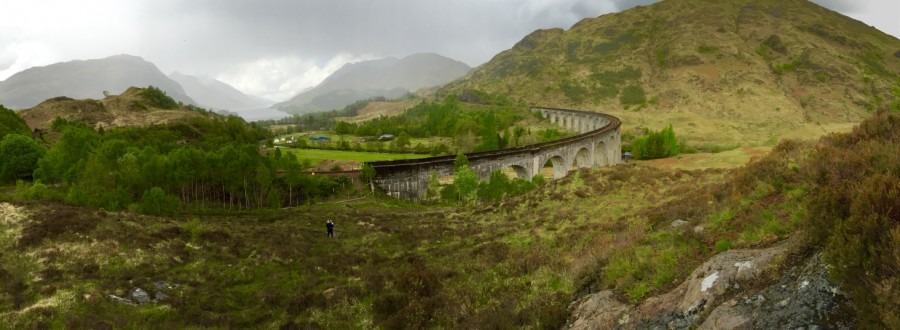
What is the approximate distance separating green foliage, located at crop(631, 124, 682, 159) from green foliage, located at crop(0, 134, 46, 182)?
99455mm

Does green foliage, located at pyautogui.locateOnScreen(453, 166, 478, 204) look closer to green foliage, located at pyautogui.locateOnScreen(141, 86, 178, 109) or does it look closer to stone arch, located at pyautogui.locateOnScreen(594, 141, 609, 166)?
stone arch, located at pyautogui.locateOnScreen(594, 141, 609, 166)

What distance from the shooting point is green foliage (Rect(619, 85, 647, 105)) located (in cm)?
16850

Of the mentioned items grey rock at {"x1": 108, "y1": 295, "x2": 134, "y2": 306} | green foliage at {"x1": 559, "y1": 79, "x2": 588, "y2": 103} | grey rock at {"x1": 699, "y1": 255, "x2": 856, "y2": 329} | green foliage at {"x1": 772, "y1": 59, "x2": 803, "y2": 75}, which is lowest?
grey rock at {"x1": 108, "y1": 295, "x2": 134, "y2": 306}

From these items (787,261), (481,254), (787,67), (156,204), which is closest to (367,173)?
(156,204)

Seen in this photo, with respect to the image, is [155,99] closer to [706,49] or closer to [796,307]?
[796,307]

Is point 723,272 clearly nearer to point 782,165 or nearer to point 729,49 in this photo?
point 782,165

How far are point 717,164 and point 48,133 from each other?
414 feet

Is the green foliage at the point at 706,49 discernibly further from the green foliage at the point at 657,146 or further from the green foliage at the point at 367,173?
the green foliage at the point at 367,173

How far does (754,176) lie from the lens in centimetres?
1493

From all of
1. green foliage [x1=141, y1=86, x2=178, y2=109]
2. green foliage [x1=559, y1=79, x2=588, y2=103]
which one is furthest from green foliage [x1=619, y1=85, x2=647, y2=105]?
green foliage [x1=141, y1=86, x2=178, y2=109]

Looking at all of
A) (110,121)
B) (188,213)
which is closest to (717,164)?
(188,213)

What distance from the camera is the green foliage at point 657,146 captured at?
294 feet

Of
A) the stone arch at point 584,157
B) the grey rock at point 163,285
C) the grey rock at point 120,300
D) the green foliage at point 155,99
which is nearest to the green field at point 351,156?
the stone arch at point 584,157

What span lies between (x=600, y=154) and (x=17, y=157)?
85.6 metres
